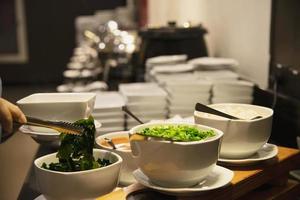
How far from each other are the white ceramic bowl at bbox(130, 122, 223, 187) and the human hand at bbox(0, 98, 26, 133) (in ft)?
0.73

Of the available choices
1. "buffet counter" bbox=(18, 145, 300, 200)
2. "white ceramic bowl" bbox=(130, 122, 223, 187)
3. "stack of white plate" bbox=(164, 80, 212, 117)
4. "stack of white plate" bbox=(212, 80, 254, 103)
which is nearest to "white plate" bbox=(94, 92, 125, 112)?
"stack of white plate" bbox=(164, 80, 212, 117)

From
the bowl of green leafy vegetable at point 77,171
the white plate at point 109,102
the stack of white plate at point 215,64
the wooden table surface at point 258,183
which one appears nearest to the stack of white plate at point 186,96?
the white plate at point 109,102

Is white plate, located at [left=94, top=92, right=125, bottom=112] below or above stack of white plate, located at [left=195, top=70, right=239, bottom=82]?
below

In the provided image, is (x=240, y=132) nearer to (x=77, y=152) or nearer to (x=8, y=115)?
(x=77, y=152)

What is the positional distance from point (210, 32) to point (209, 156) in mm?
1909

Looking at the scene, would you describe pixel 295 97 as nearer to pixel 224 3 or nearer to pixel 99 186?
pixel 99 186

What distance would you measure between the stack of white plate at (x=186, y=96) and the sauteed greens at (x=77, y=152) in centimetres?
73

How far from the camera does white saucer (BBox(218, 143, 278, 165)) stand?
2.93 feet

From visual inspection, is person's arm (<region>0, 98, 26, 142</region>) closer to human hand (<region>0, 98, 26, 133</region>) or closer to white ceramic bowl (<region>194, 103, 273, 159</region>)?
human hand (<region>0, 98, 26, 133</region>)

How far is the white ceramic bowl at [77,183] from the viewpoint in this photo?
78cm

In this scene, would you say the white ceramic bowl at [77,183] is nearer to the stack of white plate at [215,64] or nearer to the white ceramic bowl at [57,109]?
the white ceramic bowl at [57,109]

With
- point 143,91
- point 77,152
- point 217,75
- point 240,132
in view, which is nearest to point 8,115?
point 77,152

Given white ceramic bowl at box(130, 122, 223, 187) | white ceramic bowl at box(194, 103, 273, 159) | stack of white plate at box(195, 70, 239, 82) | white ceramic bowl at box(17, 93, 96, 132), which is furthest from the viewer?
stack of white plate at box(195, 70, 239, 82)

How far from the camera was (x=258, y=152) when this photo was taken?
95cm
